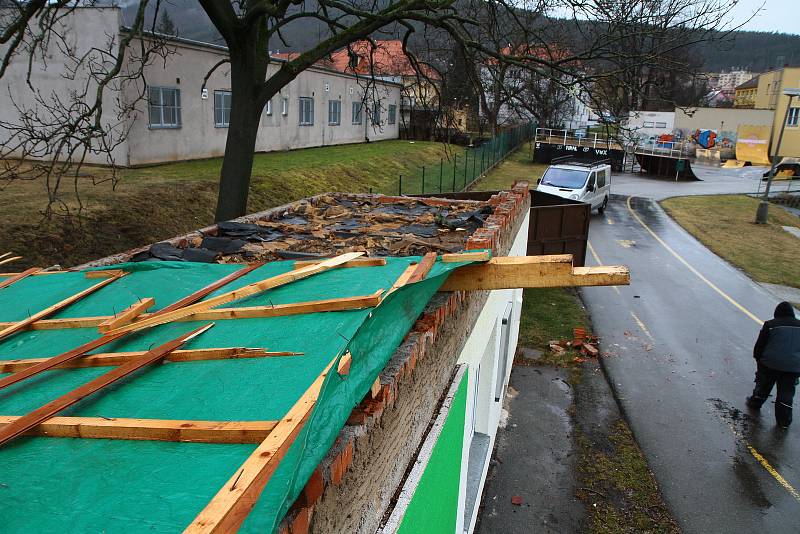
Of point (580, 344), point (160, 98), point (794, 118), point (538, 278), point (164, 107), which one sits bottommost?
point (580, 344)

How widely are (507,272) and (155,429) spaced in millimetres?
2952

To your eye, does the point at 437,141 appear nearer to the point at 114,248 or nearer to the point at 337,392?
the point at 114,248

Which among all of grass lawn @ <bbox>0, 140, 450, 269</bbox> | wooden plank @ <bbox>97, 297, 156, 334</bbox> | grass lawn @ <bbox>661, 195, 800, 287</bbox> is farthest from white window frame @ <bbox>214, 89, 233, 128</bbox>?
wooden plank @ <bbox>97, 297, 156, 334</bbox>

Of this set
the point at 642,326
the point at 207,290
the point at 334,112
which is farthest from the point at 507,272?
the point at 334,112

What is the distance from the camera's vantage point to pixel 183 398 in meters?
2.88

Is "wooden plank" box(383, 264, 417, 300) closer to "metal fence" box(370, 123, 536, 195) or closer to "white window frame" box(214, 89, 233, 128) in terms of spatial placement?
"metal fence" box(370, 123, 536, 195)

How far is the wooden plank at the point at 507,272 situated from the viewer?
4473 mm

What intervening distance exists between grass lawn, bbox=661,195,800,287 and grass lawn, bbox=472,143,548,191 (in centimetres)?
888

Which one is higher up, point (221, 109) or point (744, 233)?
point (221, 109)

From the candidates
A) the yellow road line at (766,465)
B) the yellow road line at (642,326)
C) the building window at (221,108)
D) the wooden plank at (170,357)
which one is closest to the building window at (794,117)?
the yellow road line at (642,326)

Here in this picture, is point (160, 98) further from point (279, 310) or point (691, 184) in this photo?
point (691, 184)

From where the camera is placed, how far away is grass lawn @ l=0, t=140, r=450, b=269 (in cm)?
1267

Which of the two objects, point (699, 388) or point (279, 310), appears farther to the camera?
point (699, 388)

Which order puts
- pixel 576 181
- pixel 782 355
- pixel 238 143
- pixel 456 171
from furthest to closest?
pixel 456 171 < pixel 576 181 < pixel 238 143 < pixel 782 355
